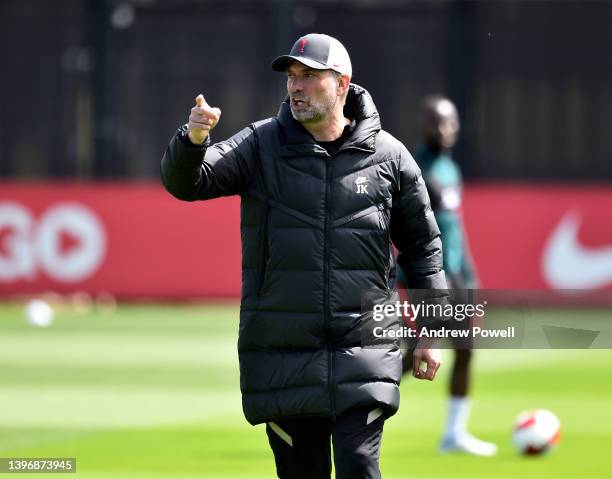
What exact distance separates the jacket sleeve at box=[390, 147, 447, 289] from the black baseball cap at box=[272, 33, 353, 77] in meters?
0.51

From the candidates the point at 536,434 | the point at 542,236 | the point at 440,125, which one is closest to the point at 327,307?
the point at 536,434

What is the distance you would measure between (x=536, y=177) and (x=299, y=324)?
834 inches

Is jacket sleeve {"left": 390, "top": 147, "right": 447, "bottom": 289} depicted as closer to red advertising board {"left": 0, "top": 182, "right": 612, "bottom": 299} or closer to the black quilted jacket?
the black quilted jacket

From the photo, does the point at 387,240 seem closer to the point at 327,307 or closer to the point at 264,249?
the point at 327,307

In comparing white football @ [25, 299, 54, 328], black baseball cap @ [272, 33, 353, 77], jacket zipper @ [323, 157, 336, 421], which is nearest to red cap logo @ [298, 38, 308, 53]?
black baseball cap @ [272, 33, 353, 77]

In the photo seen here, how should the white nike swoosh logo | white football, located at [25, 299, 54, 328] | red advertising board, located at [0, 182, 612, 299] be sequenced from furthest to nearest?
1. red advertising board, located at [0, 182, 612, 299]
2. the white nike swoosh logo
3. white football, located at [25, 299, 54, 328]

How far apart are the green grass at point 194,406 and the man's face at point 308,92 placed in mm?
3802

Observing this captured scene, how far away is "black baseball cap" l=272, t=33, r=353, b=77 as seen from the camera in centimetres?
707

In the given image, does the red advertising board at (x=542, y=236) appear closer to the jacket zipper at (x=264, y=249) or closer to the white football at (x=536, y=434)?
the white football at (x=536, y=434)

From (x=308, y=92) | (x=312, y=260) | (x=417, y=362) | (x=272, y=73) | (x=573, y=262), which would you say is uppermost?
(x=272, y=73)

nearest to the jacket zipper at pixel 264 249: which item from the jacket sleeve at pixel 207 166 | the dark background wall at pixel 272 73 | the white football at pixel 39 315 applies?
the jacket sleeve at pixel 207 166

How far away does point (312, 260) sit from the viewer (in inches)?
279

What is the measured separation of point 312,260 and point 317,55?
89cm

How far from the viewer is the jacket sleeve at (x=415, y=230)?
24.0 feet
